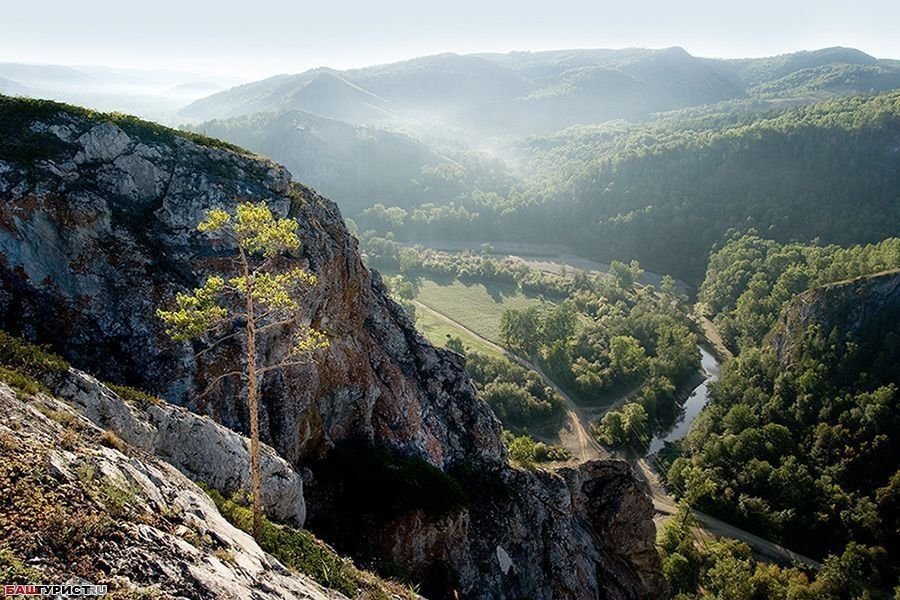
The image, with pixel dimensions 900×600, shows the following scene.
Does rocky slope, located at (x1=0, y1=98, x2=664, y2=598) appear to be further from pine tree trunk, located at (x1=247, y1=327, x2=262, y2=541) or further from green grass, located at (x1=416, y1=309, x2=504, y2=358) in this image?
green grass, located at (x1=416, y1=309, x2=504, y2=358)

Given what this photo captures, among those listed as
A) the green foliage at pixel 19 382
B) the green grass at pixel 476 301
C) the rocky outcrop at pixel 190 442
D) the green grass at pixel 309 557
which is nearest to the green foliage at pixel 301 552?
the green grass at pixel 309 557

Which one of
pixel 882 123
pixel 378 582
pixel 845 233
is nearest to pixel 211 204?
pixel 378 582

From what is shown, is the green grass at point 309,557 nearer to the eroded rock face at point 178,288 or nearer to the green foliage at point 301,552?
the green foliage at point 301,552

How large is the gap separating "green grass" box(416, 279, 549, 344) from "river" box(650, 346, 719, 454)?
143 feet

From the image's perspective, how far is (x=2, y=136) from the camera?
28125 mm

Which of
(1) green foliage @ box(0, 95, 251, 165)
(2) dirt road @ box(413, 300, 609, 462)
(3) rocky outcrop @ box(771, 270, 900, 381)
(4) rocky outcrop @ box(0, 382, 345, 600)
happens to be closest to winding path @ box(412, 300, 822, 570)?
(2) dirt road @ box(413, 300, 609, 462)

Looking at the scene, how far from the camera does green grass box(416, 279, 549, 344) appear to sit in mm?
141250

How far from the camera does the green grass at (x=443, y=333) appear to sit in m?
125

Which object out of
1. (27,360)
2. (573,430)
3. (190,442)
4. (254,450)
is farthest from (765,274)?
(27,360)

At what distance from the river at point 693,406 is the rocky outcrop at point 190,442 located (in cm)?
8639

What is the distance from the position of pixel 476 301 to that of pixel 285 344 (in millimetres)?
125416

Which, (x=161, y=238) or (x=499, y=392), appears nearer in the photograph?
(x=161, y=238)

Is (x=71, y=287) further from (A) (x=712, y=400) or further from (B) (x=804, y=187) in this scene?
(B) (x=804, y=187)

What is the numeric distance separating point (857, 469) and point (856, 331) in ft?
88.4
